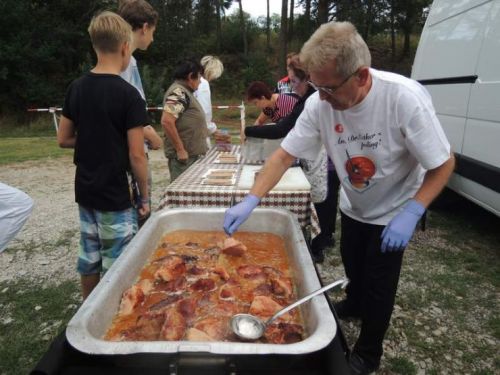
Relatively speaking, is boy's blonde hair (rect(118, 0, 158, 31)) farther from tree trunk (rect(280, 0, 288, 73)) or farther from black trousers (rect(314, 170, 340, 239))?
tree trunk (rect(280, 0, 288, 73))

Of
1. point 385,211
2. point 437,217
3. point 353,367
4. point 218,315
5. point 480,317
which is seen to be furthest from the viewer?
point 437,217

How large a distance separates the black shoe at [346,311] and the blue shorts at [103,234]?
1510mm

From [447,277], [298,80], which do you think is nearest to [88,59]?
[298,80]

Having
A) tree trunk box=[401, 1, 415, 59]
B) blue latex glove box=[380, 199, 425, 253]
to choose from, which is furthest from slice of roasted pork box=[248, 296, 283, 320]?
tree trunk box=[401, 1, 415, 59]

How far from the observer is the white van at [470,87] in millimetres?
2981

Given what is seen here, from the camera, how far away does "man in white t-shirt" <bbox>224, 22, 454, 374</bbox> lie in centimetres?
139

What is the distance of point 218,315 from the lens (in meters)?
1.39

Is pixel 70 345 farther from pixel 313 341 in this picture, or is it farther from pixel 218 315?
pixel 313 341

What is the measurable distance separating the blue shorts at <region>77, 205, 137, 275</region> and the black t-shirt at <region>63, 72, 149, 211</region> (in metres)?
0.07

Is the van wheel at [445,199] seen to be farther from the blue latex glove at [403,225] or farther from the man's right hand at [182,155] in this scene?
the blue latex glove at [403,225]

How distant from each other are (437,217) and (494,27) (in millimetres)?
2352

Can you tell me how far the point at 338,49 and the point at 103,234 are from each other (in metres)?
1.60

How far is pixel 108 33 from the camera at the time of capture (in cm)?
184

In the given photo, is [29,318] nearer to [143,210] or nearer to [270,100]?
[143,210]
